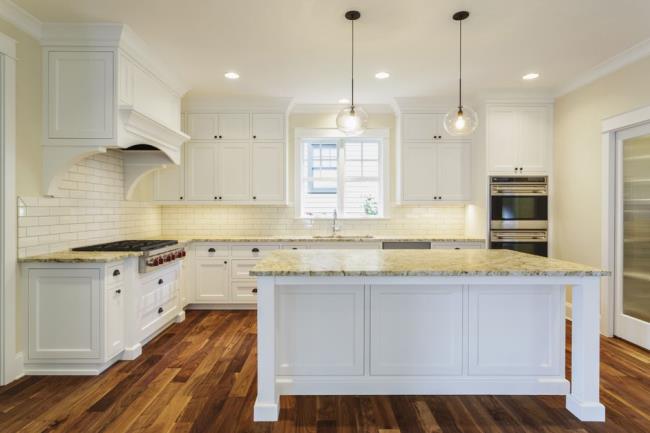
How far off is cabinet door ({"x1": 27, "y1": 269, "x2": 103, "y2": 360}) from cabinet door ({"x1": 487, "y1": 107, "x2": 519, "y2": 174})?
4.29m

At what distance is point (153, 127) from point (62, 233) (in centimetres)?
123

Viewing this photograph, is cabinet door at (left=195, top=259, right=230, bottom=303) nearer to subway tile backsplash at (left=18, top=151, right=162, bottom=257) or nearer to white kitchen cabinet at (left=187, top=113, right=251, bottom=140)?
subway tile backsplash at (left=18, top=151, right=162, bottom=257)

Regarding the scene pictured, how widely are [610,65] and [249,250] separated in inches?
170

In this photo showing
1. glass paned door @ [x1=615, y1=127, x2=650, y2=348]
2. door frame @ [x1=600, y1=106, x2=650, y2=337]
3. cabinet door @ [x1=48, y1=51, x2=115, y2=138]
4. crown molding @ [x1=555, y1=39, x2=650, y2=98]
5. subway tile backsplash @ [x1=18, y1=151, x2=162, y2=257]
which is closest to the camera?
subway tile backsplash @ [x1=18, y1=151, x2=162, y2=257]

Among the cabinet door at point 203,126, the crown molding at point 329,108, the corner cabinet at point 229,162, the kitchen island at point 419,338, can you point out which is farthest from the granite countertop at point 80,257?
the crown molding at point 329,108

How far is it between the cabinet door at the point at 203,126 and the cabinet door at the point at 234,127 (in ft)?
0.25

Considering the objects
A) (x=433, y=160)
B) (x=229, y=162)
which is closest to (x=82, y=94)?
(x=229, y=162)

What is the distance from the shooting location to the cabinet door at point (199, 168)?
4.80 meters

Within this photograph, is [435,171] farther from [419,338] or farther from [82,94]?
[82,94]

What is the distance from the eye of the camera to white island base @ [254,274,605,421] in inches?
97.0

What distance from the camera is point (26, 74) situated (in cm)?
285

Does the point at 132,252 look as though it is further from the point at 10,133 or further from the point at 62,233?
the point at 10,133

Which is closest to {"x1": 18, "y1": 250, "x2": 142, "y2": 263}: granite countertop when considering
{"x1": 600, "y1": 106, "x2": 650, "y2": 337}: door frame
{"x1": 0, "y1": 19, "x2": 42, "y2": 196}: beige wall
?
{"x1": 0, "y1": 19, "x2": 42, "y2": 196}: beige wall

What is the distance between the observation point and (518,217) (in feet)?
14.4
